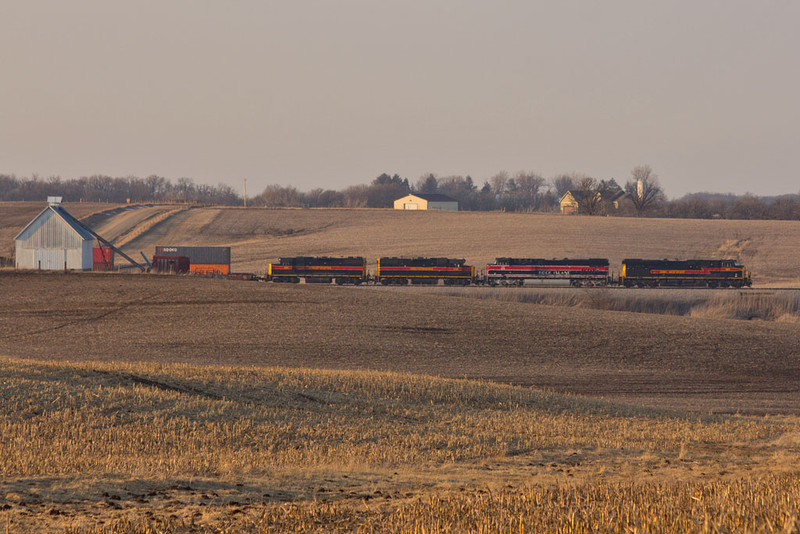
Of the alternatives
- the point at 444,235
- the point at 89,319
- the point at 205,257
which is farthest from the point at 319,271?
the point at 444,235

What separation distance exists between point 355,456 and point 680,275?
7472cm

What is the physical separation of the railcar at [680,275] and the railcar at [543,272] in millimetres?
3034

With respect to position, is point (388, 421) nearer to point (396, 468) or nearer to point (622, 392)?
point (396, 468)

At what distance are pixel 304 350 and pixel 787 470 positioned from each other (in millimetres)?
29283

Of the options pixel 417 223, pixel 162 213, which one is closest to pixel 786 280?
pixel 417 223

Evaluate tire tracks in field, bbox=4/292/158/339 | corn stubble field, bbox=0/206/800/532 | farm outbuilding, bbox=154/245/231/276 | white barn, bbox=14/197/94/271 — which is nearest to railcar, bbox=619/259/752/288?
corn stubble field, bbox=0/206/800/532

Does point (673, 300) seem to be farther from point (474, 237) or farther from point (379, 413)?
point (474, 237)

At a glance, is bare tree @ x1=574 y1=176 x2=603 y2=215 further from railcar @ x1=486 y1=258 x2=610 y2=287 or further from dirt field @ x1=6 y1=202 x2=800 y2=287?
railcar @ x1=486 y1=258 x2=610 y2=287

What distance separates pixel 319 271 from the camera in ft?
275

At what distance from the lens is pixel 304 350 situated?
41875 millimetres

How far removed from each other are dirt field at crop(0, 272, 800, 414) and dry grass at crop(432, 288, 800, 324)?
1073 centimetres

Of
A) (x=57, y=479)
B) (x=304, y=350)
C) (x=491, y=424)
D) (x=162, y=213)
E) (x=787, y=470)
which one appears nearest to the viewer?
(x=57, y=479)

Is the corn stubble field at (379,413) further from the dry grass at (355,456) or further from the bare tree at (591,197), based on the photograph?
the bare tree at (591,197)

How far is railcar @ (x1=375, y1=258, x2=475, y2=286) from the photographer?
83875 millimetres
